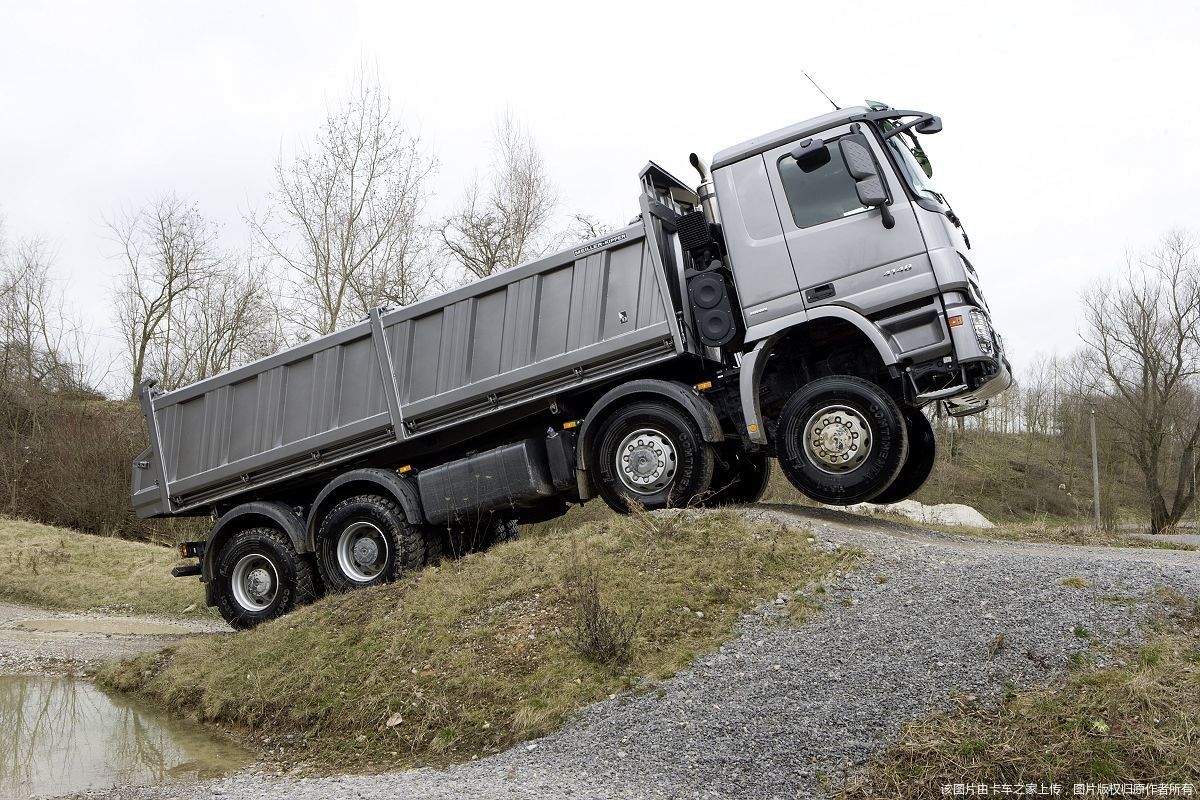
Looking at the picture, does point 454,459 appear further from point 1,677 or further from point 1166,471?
point 1166,471

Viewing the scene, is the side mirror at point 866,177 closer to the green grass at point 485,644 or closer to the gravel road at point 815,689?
the green grass at point 485,644

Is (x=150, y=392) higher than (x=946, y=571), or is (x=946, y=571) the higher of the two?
(x=150, y=392)

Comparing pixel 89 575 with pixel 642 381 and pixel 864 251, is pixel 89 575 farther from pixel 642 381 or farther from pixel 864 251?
pixel 864 251

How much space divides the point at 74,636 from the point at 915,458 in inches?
405

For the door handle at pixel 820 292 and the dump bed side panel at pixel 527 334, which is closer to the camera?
the door handle at pixel 820 292

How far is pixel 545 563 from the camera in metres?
7.63

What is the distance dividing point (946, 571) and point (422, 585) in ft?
14.6

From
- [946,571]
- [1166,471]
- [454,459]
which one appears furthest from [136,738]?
[1166,471]

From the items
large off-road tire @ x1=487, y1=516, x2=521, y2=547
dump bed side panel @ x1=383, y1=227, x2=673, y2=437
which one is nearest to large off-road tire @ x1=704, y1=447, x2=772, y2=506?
dump bed side panel @ x1=383, y1=227, x2=673, y2=437

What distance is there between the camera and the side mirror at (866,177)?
283 inches

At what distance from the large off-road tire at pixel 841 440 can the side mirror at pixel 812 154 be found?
6.01 feet

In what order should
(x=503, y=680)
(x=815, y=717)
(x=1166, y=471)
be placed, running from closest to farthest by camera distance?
1. (x=815, y=717)
2. (x=503, y=680)
3. (x=1166, y=471)

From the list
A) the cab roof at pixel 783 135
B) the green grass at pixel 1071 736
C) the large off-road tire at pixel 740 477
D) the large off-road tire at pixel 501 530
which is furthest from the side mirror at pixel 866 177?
the large off-road tire at pixel 501 530

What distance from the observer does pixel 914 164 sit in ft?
25.4
